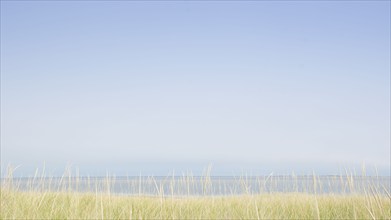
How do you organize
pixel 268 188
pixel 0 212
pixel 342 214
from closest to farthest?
1. pixel 0 212
2. pixel 342 214
3. pixel 268 188

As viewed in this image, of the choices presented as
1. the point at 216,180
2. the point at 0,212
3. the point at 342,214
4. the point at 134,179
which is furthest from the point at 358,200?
the point at 0,212

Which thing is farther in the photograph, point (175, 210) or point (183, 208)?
point (183, 208)

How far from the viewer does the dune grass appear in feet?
14.4

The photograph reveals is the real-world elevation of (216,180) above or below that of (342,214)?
above

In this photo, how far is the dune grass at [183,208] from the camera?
438 centimetres

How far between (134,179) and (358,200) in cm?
364

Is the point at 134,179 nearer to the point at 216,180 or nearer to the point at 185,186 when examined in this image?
the point at 185,186

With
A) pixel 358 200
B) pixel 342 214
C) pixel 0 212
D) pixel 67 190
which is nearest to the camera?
pixel 0 212

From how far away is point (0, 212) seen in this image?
15.1 feet

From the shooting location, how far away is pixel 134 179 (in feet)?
22.5

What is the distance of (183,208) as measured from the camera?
542 cm

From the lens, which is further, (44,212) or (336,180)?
(336,180)

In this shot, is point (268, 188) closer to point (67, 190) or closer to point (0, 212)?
point (67, 190)

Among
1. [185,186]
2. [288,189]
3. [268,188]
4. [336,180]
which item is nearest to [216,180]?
[185,186]
